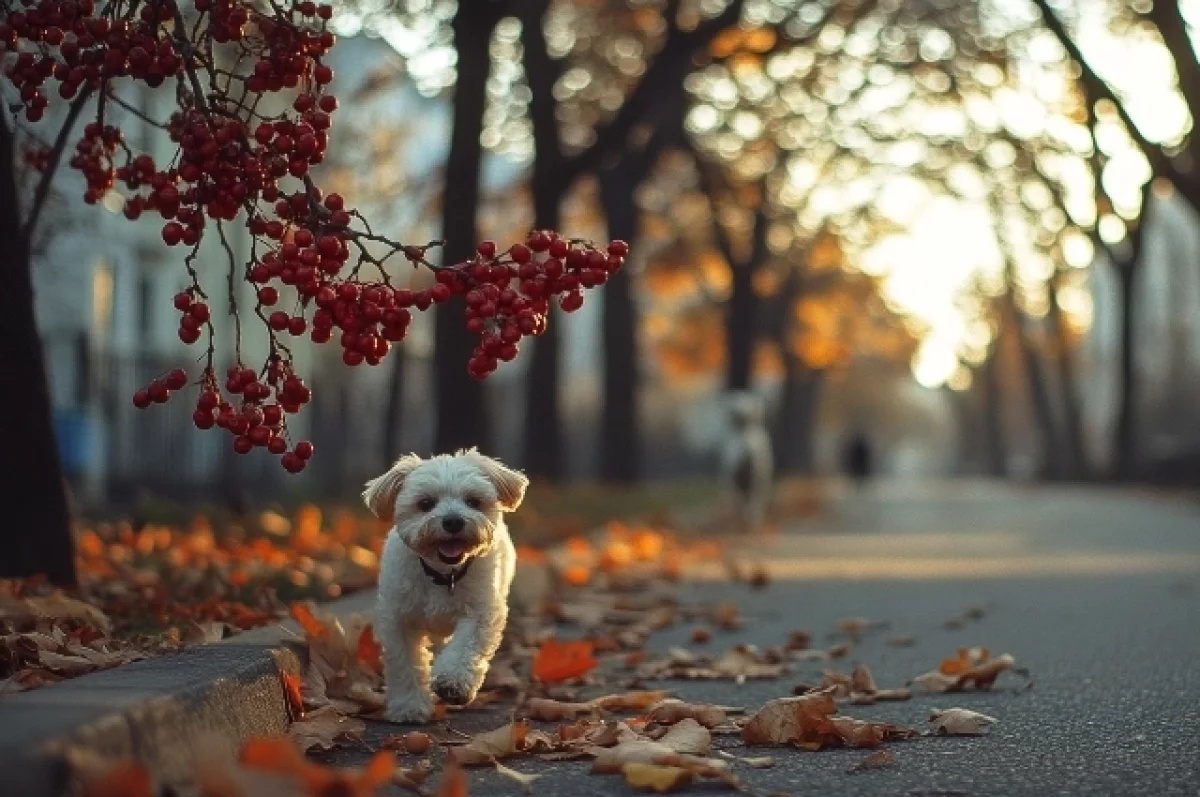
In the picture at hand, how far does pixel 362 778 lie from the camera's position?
386cm

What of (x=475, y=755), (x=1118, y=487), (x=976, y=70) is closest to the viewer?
(x=475, y=755)

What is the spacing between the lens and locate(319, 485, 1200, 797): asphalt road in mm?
5094

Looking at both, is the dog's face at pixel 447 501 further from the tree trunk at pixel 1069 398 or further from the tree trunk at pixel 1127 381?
the tree trunk at pixel 1069 398

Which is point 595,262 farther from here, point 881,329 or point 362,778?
point 881,329

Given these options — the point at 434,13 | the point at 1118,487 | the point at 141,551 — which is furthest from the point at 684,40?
the point at 1118,487

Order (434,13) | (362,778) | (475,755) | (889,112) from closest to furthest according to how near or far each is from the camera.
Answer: (362,778)
(475,755)
(434,13)
(889,112)

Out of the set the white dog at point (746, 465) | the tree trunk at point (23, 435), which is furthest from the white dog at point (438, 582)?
the white dog at point (746, 465)

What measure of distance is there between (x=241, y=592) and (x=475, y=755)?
10.3 ft

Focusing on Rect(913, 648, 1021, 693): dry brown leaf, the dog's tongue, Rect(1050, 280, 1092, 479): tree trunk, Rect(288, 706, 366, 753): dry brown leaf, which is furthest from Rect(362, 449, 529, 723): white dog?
Rect(1050, 280, 1092, 479): tree trunk

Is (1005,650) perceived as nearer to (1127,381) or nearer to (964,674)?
(964,674)

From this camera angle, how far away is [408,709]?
6.21 metres

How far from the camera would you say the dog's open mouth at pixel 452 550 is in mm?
5980

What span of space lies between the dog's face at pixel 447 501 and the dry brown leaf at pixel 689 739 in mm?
923

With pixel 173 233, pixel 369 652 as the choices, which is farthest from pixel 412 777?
pixel 369 652
